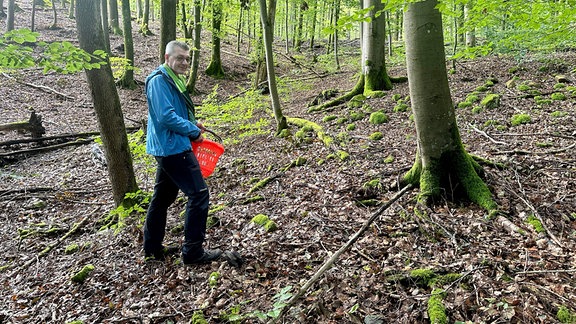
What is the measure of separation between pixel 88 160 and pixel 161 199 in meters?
6.08

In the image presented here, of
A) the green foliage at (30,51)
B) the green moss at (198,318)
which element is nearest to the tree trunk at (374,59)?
the green foliage at (30,51)

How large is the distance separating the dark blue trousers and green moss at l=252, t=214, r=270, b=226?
3.09ft

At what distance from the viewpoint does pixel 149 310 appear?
A: 3.21 meters

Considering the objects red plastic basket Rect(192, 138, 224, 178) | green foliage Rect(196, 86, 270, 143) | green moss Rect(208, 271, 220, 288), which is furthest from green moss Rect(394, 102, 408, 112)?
green moss Rect(208, 271, 220, 288)

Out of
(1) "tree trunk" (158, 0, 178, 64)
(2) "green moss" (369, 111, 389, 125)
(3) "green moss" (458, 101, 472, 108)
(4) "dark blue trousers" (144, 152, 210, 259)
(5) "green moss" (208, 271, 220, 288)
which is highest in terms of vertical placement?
(1) "tree trunk" (158, 0, 178, 64)

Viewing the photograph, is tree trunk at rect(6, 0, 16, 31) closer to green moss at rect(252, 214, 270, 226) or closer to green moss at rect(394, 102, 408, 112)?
green moss at rect(394, 102, 408, 112)

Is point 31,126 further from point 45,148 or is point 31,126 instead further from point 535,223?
point 535,223

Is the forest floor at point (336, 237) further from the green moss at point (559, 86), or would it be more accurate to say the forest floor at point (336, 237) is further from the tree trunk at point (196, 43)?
the tree trunk at point (196, 43)

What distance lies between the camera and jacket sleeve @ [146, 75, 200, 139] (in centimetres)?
333

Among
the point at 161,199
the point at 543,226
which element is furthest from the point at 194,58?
the point at 543,226

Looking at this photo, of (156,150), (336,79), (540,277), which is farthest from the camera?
(336,79)

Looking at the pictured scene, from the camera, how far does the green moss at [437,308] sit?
7.90ft

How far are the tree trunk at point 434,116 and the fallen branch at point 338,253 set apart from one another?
0.31 meters

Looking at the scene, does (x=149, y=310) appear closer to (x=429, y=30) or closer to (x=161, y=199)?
(x=161, y=199)
